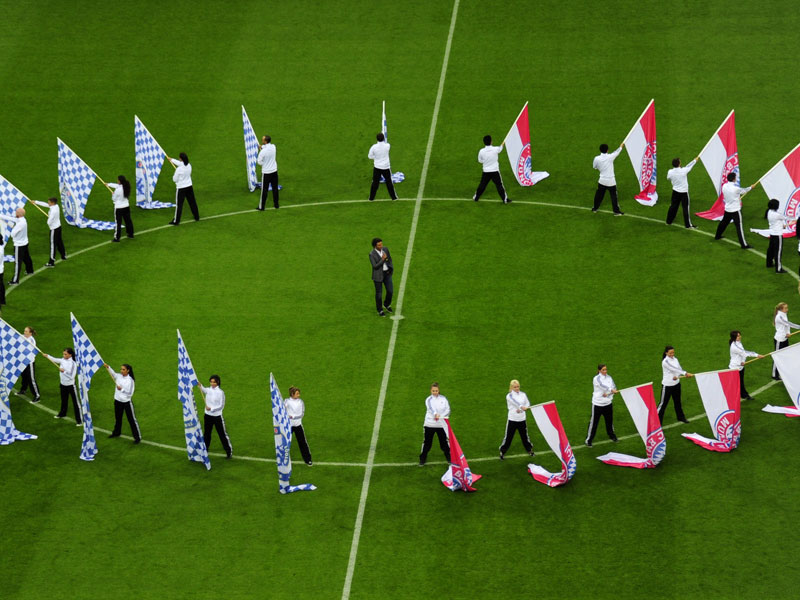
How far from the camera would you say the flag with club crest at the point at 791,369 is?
29703 millimetres

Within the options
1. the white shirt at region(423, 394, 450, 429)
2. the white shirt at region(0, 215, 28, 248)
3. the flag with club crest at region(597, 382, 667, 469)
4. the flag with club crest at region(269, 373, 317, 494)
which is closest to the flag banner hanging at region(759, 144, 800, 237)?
the flag with club crest at region(597, 382, 667, 469)

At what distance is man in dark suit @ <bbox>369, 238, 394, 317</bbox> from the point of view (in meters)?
33.9

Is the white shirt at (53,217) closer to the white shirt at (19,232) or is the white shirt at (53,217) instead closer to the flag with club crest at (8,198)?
the flag with club crest at (8,198)

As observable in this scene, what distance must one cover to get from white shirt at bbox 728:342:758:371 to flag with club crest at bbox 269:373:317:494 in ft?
30.3

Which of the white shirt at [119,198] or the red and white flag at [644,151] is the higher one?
the red and white flag at [644,151]

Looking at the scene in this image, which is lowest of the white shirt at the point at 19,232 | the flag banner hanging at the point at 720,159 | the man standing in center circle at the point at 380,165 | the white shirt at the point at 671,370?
the white shirt at the point at 671,370

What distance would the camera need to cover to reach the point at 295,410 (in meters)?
28.9

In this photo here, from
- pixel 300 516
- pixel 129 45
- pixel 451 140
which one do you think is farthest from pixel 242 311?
pixel 129 45

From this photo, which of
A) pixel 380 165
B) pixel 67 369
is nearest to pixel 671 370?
pixel 67 369

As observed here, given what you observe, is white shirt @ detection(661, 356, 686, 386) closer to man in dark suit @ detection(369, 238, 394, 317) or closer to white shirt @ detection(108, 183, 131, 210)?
man in dark suit @ detection(369, 238, 394, 317)

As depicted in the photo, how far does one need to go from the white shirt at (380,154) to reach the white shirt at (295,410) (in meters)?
11.9

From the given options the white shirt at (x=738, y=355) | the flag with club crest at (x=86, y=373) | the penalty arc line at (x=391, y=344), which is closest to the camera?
the penalty arc line at (x=391, y=344)

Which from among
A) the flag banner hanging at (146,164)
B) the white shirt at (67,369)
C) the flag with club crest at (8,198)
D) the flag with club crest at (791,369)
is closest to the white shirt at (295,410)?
the white shirt at (67,369)

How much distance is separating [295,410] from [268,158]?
12015mm
